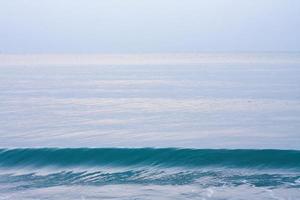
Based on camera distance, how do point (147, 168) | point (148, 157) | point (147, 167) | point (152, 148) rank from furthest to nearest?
point (152, 148) < point (148, 157) < point (147, 167) < point (147, 168)

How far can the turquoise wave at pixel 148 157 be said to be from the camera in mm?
20672

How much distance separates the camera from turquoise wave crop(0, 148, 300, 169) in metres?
20.7

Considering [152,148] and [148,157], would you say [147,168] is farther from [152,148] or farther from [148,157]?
[152,148]

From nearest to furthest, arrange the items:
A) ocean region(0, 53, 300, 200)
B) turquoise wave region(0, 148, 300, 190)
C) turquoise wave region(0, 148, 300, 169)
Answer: ocean region(0, 53, 300, 200)
turquoise wave region(0, 148, 300, 190)
turquoise wave region(0, 148, 300, 169)

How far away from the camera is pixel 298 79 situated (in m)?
57.8

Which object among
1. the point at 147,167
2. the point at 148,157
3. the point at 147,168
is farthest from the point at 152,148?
the point at 147,168

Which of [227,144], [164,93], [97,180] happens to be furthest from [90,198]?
[164,93]

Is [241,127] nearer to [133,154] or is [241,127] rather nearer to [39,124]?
[133,154]

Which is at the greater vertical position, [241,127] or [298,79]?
[298,79]

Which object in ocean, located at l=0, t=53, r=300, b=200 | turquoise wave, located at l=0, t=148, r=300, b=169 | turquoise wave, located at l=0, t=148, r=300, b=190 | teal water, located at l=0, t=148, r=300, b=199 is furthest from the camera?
turquoise wave, located at l=0, t=148, r=300, b=169

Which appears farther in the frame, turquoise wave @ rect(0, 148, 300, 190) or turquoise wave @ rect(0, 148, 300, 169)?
turquoise wave @ rect(0, 148, 300, 169)

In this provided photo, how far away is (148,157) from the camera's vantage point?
71.9ft

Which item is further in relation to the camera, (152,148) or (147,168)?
(152,148)

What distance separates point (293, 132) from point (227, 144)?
4.14 m
